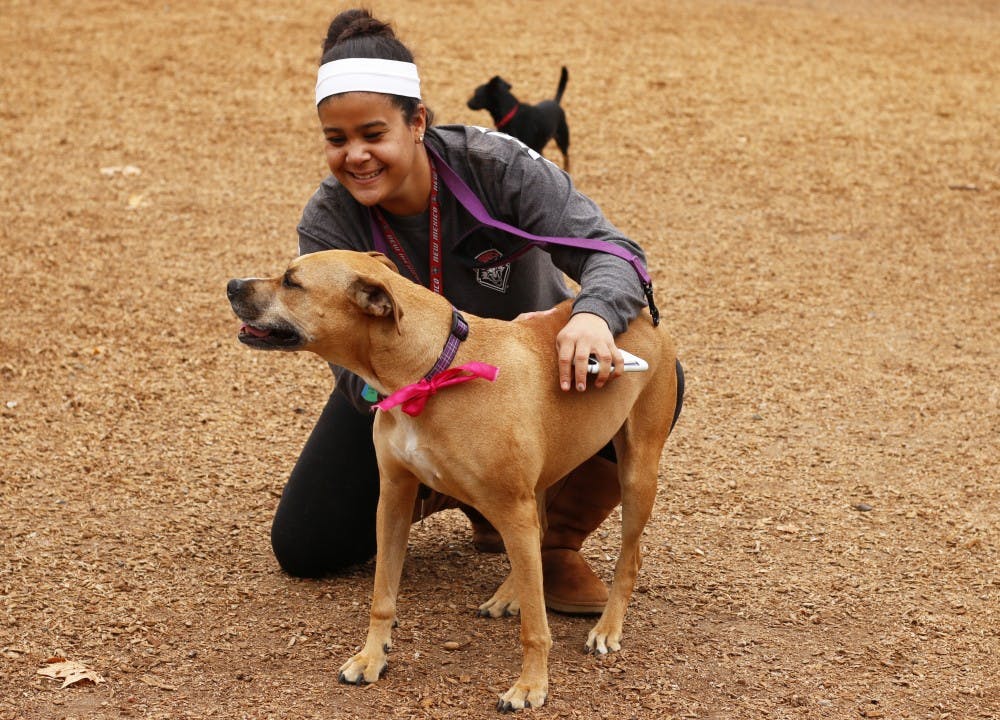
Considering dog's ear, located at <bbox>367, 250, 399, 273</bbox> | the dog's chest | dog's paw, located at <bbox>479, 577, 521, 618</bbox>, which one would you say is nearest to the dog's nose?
dog's ear, located at <bbox>367, 250, 399, 273</bbox>

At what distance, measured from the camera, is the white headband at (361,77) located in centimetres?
368

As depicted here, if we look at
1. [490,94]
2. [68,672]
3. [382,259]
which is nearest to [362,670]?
[68,672]

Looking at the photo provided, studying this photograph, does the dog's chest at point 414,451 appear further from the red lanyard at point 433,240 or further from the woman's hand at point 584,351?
the red lanyard at point 433,240

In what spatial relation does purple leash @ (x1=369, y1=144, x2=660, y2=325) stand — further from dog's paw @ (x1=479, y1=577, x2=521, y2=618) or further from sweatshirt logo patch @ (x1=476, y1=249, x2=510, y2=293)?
dog's paw @ (x1=479, y1=577, x2=521, y2=618)

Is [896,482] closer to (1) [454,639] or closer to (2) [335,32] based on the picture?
(1) [454,639]

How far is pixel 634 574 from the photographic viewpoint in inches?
154

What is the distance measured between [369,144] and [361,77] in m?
0.21

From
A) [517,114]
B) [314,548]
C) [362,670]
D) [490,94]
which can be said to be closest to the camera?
[362,670]

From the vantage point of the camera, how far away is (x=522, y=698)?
11.5 ft

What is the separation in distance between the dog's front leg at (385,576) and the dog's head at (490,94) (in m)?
5.69

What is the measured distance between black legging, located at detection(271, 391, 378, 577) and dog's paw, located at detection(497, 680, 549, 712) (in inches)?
41.6

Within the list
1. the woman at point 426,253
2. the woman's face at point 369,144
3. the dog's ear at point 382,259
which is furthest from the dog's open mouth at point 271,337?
the woman's face at point 369,144

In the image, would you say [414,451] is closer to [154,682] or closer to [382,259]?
[382,259]

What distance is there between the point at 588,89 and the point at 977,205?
406 cm
